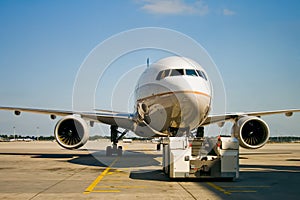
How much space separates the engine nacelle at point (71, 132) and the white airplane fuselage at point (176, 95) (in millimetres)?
3858

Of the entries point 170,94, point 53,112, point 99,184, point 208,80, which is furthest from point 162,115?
point 53,112

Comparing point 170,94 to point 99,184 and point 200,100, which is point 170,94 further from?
point 99,184

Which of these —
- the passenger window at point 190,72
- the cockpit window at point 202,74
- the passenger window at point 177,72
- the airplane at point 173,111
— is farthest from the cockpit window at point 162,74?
the cockpit window at point 202,74

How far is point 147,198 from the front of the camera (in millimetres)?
7551

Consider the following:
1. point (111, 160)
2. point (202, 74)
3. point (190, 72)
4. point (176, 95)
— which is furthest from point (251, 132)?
point (111, 160)

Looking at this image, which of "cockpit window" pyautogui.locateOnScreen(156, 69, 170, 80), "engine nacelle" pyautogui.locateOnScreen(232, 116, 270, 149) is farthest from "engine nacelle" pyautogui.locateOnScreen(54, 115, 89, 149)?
"engine nacelle" pyautogui.locateOnScreen(232, 116, 270, 149)

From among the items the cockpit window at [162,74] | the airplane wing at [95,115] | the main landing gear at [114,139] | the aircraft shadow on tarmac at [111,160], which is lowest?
the aircraft shadow on tarmac at [111,160]

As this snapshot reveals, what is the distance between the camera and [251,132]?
56.9ft

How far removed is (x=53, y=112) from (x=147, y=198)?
13.9 m

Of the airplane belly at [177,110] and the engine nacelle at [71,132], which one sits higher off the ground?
the airplane belly at [177,110]

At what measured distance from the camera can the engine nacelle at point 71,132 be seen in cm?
1731

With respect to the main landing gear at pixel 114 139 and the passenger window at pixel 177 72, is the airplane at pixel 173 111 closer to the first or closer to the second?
the passenger window at pixel 177 72

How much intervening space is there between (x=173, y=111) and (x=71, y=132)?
6993 mm

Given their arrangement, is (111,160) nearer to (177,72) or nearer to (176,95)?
(177,72)
